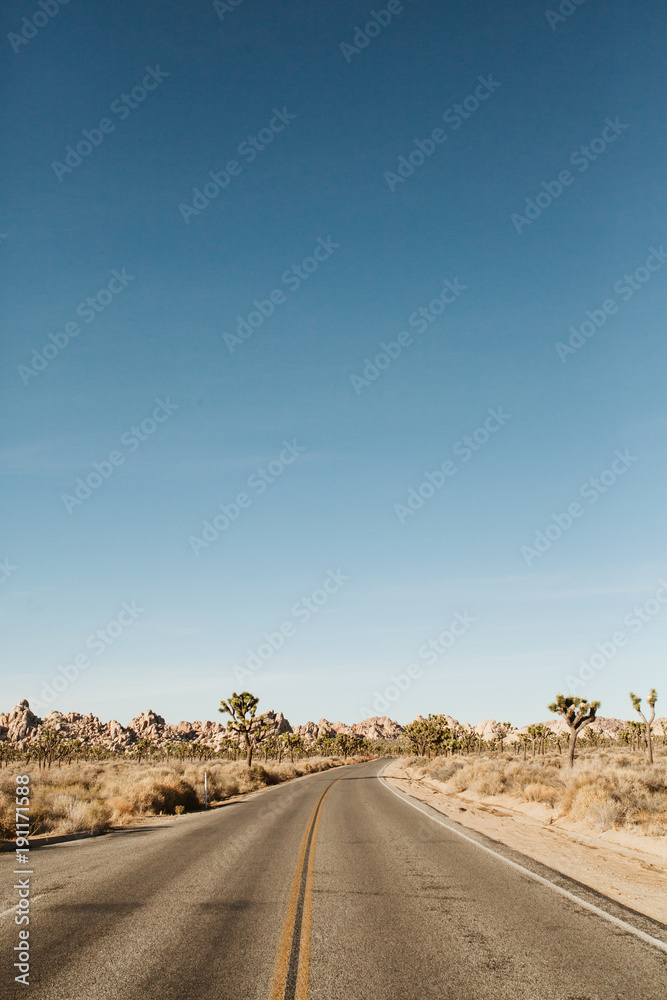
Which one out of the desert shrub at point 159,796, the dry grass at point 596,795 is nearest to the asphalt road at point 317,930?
the dry grass at point 596,795

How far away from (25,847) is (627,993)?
13.1 metres

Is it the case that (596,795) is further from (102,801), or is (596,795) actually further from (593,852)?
(102,801)

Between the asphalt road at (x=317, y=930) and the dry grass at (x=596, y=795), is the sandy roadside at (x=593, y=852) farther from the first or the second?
the asphalt road at (x=317, y=930)

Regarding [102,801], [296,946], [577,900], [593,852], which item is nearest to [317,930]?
[296,946]

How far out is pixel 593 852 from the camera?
13828 millimetres

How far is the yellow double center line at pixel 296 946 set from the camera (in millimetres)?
5562

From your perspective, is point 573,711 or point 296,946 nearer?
point 296,946

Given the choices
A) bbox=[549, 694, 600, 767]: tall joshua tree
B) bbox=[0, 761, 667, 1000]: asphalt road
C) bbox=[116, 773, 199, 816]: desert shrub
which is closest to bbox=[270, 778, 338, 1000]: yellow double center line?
bbox=[0, 761, 667, 1000]: asphalt road

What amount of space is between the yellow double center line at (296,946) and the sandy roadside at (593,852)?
4.58 metres

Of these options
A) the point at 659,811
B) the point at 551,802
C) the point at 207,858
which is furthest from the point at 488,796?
the point at 207,858

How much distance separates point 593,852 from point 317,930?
9.29 m

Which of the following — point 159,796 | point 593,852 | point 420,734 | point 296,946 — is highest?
point 296,946

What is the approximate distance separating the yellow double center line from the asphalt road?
0.02m

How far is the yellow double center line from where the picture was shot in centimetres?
556
